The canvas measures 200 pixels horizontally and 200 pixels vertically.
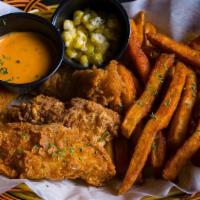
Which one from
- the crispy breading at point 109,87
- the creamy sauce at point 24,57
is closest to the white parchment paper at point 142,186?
the crispy breading at point 109,87

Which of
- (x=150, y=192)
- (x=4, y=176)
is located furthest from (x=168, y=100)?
(x=4, y=176)

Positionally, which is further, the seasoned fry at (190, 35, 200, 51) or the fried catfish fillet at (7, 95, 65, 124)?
the seasoned fry at (190, 35, 200, 51)

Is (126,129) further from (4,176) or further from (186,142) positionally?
(4,176)

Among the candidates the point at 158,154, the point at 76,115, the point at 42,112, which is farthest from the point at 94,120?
the point at 158,154

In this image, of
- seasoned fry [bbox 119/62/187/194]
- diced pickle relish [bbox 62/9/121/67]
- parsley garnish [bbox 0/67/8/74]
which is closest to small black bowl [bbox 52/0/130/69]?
diced pickle relish [bbox 62/9/121/67]

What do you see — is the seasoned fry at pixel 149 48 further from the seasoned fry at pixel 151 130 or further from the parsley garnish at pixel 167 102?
the parsley garnish at pixel 167 102

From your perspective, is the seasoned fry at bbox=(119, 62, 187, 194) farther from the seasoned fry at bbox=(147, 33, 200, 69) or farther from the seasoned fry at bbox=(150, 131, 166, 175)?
the seasoned fry at bbox=(147, 33, 200, 69)

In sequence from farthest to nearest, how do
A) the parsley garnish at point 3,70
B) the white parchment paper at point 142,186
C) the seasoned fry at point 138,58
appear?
the parsley garnish at point 3,70
the seasoned fry at point 138,58
the white parchment paper at point 142,186
